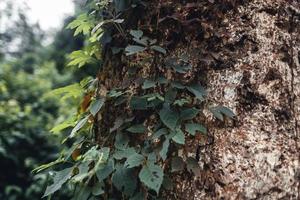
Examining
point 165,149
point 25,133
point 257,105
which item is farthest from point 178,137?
point 25,133

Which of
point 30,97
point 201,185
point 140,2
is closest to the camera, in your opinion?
point 201,185

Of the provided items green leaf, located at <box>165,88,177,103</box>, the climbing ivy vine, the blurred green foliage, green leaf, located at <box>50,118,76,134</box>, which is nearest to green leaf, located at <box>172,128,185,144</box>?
the climbing ivy vine

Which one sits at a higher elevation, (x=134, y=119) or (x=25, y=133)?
(x=134, y=119)

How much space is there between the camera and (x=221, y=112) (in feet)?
3.93

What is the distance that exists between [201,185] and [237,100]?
273 mm

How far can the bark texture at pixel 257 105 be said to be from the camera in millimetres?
1150

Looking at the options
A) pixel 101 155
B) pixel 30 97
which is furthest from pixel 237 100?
pixel 30 97

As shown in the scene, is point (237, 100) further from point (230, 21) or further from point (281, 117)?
point (230, 21)

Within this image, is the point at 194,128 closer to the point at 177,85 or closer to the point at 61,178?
the point at 177,85

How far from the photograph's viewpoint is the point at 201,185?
1.18 m

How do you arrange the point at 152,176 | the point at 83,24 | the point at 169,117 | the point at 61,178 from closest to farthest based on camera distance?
the point at 152,176, the point at 169,117, the point at 61,178, the point at 83,24

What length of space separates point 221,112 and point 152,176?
10.8 inches

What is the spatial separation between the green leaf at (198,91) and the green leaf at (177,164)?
188 mm

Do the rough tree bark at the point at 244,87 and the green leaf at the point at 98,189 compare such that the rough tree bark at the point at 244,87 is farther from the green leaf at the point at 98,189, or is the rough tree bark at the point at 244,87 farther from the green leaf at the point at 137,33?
the green leaf at the point at 98,189
